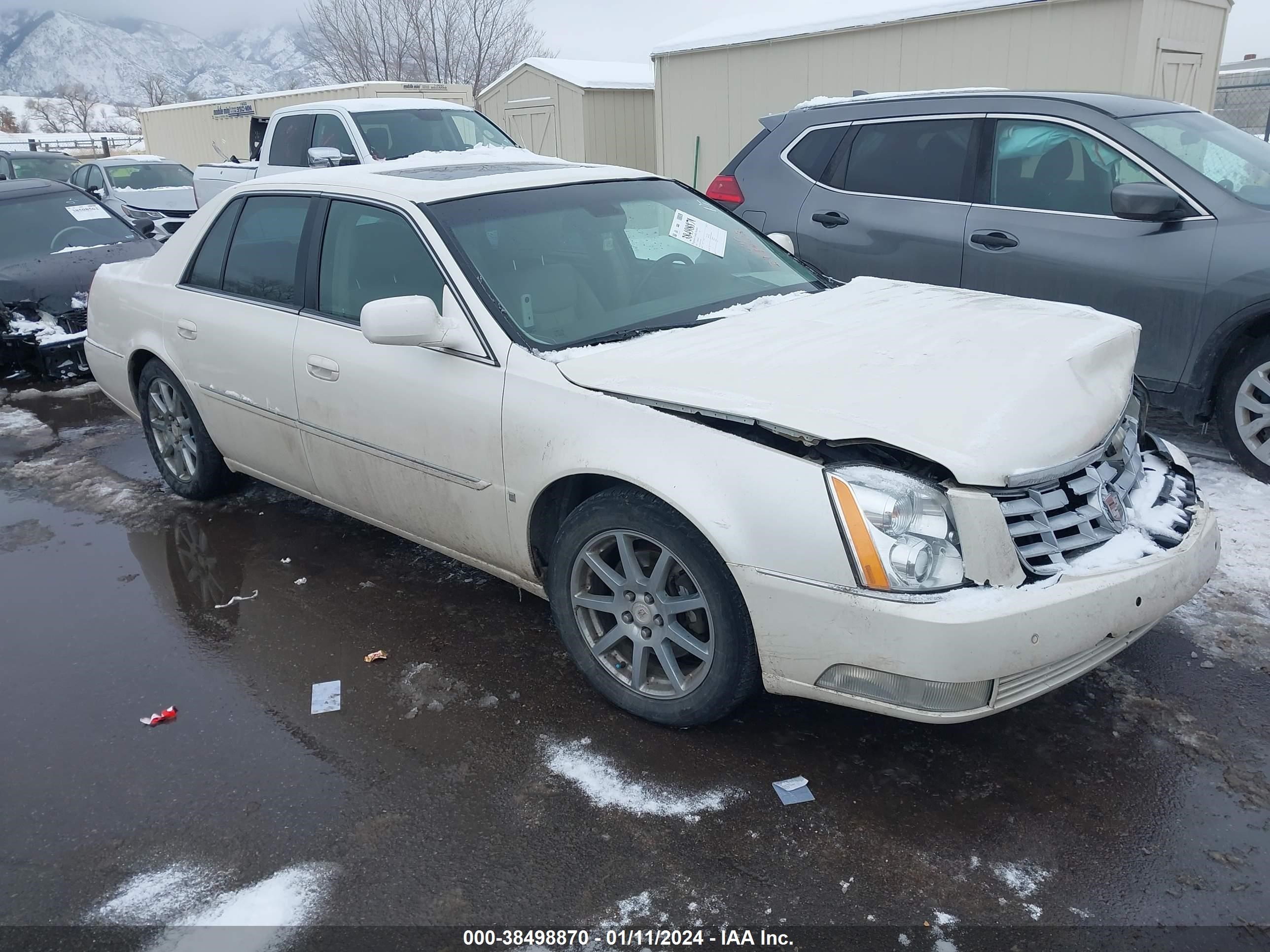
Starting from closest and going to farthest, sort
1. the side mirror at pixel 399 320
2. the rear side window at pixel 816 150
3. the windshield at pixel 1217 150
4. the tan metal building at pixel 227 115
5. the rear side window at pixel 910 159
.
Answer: the side mirror at pixel 399 320, the windshield at pixel 1217 150, the rear side window at pixel 910 159, the rear side window at pixel 816 150, the tan metal building at pixel 227 115

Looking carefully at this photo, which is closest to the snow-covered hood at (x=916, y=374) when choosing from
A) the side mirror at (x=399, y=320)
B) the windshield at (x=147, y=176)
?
the side mirror at (x=399, y=320)

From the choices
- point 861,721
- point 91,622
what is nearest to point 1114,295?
point 861,721

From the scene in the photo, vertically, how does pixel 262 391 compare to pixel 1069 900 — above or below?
above

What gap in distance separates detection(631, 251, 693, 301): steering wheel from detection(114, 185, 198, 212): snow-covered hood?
14.0m

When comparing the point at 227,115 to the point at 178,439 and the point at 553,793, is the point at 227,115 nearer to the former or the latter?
the point at 178,439

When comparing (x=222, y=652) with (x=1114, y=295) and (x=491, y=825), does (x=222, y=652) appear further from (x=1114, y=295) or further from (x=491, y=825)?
(x=1114, y=295)

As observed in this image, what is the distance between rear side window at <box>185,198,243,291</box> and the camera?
4.61m

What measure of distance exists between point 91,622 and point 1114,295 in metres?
4.98

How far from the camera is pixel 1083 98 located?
5191mm

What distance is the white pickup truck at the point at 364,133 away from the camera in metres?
10.3

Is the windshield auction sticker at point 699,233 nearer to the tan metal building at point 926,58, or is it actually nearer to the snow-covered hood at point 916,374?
the snow-covered hood at point 916,374

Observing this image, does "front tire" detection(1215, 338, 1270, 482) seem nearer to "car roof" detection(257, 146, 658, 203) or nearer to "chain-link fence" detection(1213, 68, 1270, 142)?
"car roof" detection(257, 146, 658, 203)

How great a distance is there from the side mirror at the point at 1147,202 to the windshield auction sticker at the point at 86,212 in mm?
8649

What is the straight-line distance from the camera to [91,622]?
4.05 meters
